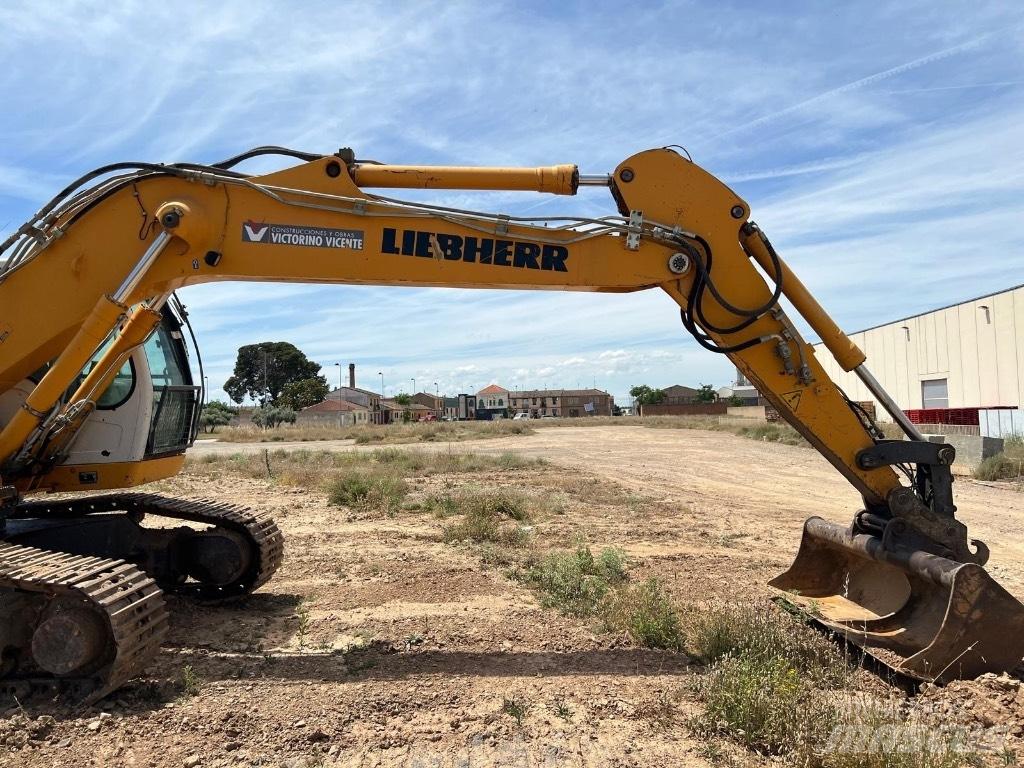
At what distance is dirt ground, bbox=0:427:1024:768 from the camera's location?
14.5ft

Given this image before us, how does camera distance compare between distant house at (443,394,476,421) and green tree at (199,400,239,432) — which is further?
distant house at (443,394,476,421)

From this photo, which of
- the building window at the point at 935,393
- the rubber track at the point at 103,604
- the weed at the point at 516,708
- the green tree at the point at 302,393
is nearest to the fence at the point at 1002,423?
the building window at the point at 935,393

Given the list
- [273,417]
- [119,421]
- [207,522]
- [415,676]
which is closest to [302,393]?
[273,417]

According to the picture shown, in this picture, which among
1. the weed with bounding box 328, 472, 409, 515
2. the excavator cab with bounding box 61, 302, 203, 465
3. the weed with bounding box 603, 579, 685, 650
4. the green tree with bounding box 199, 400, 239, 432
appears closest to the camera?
the weed with bounding box 603, 579, 685, 650

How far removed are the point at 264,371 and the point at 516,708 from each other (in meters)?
99.5

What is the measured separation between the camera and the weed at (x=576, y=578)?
7088 mm

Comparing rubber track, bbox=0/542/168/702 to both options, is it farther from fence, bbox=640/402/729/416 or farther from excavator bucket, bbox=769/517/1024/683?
fence, bbox=640/402/729/416

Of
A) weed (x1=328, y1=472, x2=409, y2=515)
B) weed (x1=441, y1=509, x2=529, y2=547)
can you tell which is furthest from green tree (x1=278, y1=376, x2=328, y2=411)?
weed (x1=441, y1=509, x2=529, y2=547)

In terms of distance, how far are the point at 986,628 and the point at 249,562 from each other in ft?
20.0

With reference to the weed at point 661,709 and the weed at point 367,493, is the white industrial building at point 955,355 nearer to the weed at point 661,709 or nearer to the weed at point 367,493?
the weed at point 367,493

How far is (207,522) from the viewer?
7477 mm

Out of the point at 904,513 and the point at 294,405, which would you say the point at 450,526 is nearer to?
the point at 904,513

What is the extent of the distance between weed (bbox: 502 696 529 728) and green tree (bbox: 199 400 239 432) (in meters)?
60.3

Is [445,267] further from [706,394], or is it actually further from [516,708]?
[706,394]
